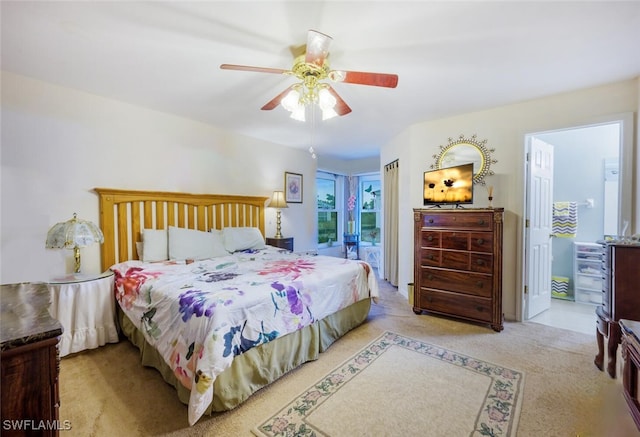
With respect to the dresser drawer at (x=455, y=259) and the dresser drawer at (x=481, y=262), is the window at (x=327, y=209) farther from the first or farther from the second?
the dresser drawer at (x=481, y=262)

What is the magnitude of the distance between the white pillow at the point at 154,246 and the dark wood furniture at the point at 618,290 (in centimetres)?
389

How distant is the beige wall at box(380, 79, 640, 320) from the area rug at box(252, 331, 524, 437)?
1508 mm

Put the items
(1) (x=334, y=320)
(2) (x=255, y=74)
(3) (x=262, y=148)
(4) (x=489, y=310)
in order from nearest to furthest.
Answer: (2) (x=255, y=74) < (1) (x=334, y=320) < (4) (x=489, y=310) < (3) (x=262, y=148)

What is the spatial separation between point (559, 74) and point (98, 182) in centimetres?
447

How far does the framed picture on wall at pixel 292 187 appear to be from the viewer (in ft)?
15.8

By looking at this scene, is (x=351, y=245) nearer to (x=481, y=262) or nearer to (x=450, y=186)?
(x=450, y=186)

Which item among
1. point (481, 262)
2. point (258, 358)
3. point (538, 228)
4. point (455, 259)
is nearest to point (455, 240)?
point (455, 259)

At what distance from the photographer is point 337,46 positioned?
1918 mm

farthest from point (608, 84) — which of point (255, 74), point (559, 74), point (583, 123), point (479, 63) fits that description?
point (255, 74)

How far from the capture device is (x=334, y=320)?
2.51 meters

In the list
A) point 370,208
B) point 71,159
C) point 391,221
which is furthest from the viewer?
point 370,208

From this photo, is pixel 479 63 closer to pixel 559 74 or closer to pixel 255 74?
pixel 559 74

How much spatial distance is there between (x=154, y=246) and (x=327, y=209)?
3813 mm

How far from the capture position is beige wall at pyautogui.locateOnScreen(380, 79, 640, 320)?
101 inches
